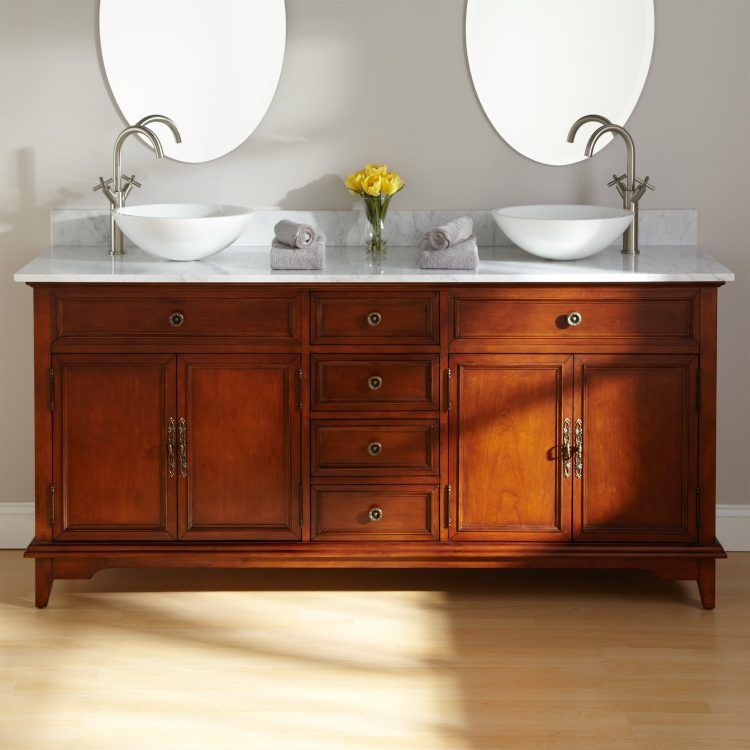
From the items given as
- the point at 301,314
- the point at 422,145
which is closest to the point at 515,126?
the point at 422,145

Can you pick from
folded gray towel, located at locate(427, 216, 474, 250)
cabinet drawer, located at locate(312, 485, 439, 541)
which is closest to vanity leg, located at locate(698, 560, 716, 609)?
cabinet drawer, located at locate(312, 485, 439, 541)

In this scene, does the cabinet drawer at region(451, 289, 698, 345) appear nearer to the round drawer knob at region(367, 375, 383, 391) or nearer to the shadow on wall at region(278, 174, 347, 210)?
the round drawer knob at region(367, 375, 383, 391)

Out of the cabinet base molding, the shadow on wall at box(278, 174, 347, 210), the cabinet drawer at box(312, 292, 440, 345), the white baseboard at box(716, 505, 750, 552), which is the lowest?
the white baseboard at box(716, 505, 750, 552)

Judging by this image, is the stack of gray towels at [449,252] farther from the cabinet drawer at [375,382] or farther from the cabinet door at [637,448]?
the cabinet door at [637,448]

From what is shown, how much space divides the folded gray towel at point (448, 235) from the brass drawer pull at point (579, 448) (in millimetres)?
575

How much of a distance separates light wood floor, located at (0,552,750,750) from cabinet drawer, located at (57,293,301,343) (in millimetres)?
748

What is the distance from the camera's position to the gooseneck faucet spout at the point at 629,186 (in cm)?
324

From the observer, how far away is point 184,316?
3033 mm

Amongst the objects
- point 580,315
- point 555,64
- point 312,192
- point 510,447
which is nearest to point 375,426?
point 510,447

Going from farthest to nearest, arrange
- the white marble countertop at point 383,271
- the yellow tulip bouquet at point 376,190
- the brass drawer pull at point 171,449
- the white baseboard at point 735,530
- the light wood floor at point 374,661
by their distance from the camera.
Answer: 1. the white baseboard at point 735,530
2. the yellow tulip bouquet at point 376,190
3. the brass drawer pull at point 171,449
4. the white marble countertop at point 383,271
5. the light wood floor at point 374,661

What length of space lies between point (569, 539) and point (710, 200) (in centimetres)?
115

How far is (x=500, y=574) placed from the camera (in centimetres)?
338

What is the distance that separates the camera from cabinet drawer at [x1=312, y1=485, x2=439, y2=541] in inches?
122

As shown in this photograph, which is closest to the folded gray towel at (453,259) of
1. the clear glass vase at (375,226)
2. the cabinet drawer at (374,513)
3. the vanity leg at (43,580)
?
the clear glass vase at (375,226)
